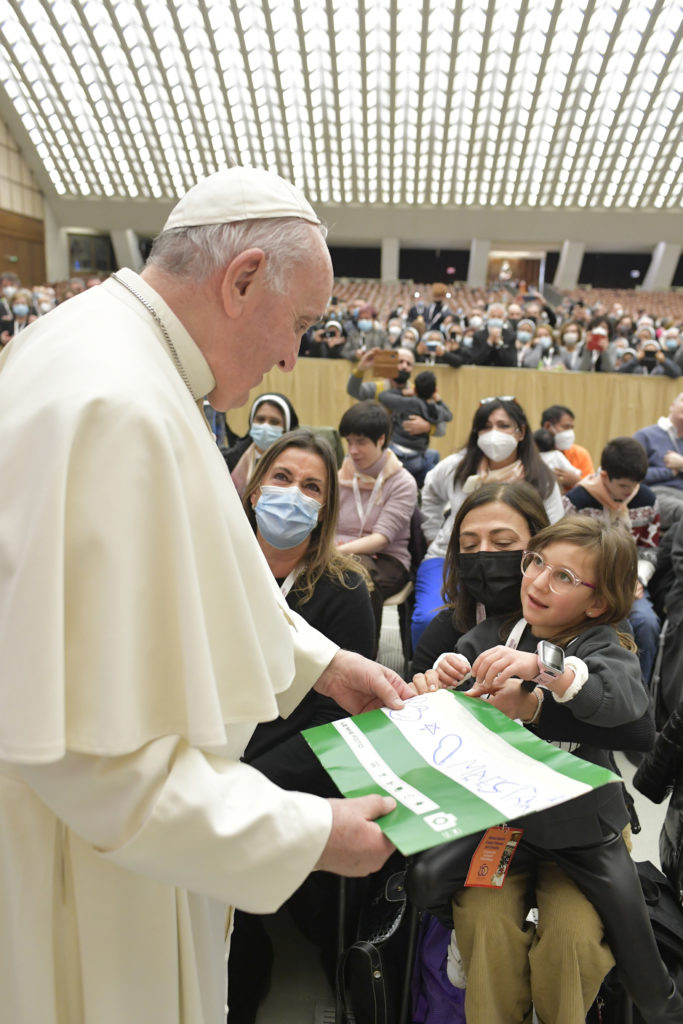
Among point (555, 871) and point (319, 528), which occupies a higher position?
point (319, 528)

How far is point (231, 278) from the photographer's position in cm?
116

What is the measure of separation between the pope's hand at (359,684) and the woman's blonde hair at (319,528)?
0.89 metres

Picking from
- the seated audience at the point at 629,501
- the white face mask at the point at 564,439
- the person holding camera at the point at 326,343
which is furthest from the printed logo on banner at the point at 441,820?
the person holding camera at the point at 326,343

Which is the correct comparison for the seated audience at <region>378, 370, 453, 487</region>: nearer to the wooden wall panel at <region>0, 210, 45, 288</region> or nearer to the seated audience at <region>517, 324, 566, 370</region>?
the seated audience at <region>517, 324, 566, 370</region>

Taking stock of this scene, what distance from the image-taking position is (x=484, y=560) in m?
2.22

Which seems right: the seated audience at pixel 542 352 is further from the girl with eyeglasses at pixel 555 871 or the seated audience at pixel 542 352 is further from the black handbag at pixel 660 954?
the girl with eyeglasses at pixel 555 871

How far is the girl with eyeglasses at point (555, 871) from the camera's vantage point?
1.59 metres

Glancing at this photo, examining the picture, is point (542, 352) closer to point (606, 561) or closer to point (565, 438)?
point (565, 438)

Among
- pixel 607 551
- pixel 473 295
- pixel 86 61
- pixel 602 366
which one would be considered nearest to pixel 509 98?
pixel 473 295

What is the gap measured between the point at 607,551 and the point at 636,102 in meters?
27.0

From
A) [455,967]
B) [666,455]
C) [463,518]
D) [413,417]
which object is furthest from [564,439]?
[455,967]

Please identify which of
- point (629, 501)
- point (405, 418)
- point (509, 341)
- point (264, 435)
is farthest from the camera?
point (509, 341)

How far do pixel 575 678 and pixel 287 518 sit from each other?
1258 millimetres

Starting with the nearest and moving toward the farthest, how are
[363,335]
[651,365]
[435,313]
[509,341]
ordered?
[651,365] → [509,341] → [363,335] → [435,313]
